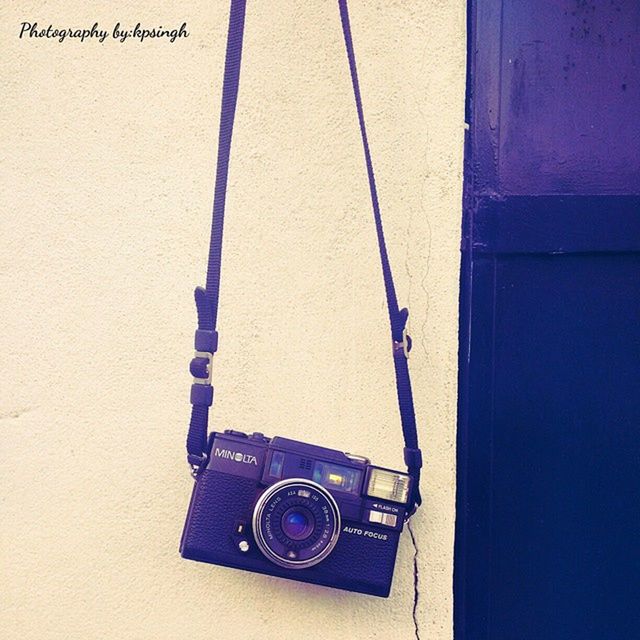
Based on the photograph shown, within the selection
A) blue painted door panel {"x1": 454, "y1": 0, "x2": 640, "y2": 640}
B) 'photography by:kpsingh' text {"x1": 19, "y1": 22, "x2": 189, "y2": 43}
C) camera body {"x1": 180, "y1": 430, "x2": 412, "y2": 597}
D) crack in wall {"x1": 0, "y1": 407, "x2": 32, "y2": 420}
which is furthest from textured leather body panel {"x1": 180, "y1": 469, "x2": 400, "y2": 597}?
'photography by:kpsingh' text {"x1": 19, "y1": 22, "x2": 189, "y2": 43}

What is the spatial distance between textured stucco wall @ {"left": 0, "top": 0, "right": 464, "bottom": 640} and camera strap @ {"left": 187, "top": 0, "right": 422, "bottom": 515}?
2.5 inches

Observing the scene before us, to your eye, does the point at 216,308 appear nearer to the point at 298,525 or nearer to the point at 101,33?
the point at 298,525

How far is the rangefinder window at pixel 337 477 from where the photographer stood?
1.47 meters

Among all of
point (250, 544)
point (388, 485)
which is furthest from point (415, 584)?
point (250, 544)

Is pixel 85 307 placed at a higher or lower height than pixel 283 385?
higher

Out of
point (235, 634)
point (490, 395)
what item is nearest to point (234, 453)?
point (235, 634)

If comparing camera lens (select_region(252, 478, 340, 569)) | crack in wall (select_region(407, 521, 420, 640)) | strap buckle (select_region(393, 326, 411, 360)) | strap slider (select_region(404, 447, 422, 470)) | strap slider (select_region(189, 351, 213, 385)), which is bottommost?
crack in wall (select_region(407, 521, 420, 640))

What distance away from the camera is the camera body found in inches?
56.7

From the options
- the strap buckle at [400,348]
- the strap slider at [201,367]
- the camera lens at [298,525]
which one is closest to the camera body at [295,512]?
the camera lens at [298,525]

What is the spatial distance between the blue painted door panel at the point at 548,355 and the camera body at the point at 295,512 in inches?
9.5

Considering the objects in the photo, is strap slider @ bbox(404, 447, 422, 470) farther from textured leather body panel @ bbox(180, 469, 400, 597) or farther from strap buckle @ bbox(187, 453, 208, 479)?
strap buckle @ bbox(187, 453, 208, 479)

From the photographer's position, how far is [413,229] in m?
1.63

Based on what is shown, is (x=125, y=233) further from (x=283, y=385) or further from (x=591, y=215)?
(x=591, y=215)

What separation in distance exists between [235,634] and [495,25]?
4.52 ft
